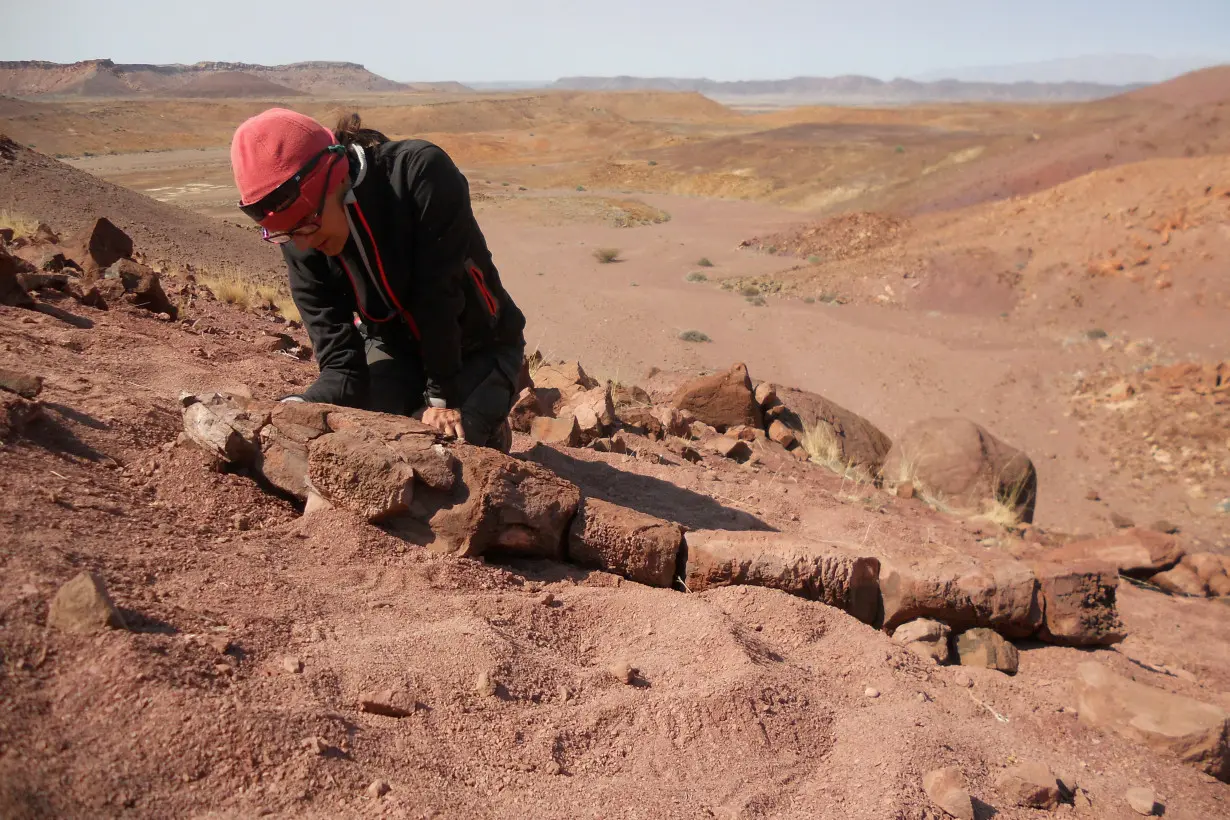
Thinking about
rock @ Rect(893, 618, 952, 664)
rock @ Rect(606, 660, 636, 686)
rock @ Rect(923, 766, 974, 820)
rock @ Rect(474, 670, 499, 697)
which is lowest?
rock @ Rect(893, 618, 952, 664)

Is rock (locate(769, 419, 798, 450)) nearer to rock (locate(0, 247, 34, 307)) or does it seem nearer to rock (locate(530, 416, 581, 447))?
rock (locate(530, 416, 581, 447))

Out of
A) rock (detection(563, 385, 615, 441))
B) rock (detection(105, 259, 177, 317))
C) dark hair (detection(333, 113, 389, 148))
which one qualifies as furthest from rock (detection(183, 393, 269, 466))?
rock (detection(105, 259, 177, 317))

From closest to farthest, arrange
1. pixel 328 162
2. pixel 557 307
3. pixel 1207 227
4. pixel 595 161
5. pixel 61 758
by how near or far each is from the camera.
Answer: pixel 61 758 → pixel 328 162 → pixel 1207 227 → pixel 557 307 → pixel 595 161

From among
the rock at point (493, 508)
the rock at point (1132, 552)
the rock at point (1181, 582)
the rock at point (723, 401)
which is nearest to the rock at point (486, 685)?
the rock at point (493, 508)

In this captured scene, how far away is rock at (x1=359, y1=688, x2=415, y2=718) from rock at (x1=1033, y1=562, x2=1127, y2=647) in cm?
274

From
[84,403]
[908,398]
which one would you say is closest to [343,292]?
[84,403]

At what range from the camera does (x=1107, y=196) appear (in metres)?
16.1

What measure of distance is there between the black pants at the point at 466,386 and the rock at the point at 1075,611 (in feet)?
7.67

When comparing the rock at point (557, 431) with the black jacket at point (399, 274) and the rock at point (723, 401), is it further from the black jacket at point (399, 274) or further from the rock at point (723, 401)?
the rock at point (723, 401)

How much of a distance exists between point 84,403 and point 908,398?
10.2 m

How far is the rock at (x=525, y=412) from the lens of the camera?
515 centimetres

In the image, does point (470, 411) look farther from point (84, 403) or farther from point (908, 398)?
point (908, 398)

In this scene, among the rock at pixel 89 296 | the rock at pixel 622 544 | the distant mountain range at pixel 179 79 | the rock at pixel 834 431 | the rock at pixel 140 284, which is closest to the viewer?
the rock at pixel 622 544

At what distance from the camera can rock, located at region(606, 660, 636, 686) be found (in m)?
2.45
